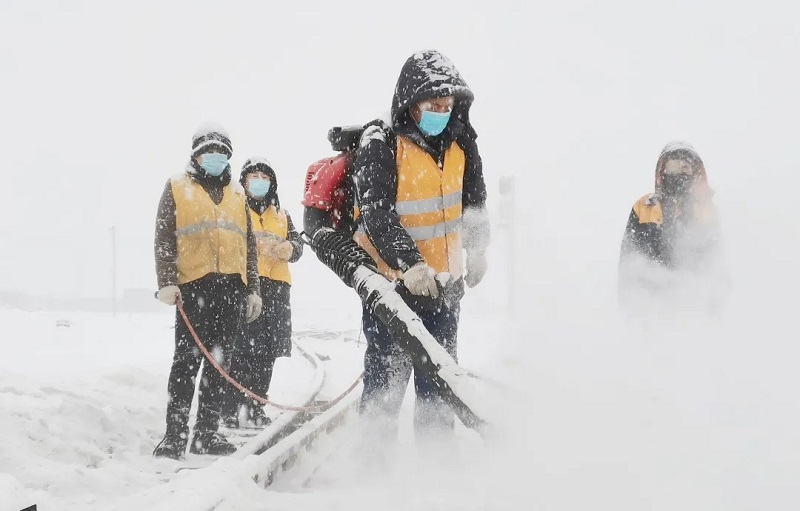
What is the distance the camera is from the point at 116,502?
10.0 feet

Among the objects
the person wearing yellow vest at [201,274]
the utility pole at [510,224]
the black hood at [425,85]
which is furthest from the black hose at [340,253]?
the utility pole at [510,224]

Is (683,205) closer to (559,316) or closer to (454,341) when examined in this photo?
(559,316)

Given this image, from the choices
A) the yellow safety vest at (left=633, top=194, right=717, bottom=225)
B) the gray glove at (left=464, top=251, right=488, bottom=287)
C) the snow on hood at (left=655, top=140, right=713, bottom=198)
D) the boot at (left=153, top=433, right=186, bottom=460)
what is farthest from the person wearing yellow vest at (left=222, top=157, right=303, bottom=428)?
the snow on hood at (left=655, top=140, right=713, bottom=198)

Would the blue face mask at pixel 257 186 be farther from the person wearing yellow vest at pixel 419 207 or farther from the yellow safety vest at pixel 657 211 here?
the yellow safety vest at pixel 657 211

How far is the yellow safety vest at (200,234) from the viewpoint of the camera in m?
4.53

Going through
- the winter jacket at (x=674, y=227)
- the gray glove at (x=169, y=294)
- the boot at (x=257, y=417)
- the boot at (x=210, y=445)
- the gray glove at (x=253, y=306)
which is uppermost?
the winter jacket at (x=674, y=227)

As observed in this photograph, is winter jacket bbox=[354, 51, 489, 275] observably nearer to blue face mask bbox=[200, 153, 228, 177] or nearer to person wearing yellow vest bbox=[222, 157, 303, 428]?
blue face mask bbox=[200, 153, 228, 177]

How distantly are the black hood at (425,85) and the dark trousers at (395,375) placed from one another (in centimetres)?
103

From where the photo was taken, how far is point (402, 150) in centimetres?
346

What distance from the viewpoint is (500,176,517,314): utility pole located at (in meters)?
16.0

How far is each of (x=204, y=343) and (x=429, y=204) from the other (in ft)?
6.66

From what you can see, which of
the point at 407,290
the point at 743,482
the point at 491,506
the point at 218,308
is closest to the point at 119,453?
the point at 218,308

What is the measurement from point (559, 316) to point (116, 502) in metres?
3.39

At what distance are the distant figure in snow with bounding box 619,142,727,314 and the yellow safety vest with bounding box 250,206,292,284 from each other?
3061 mm
